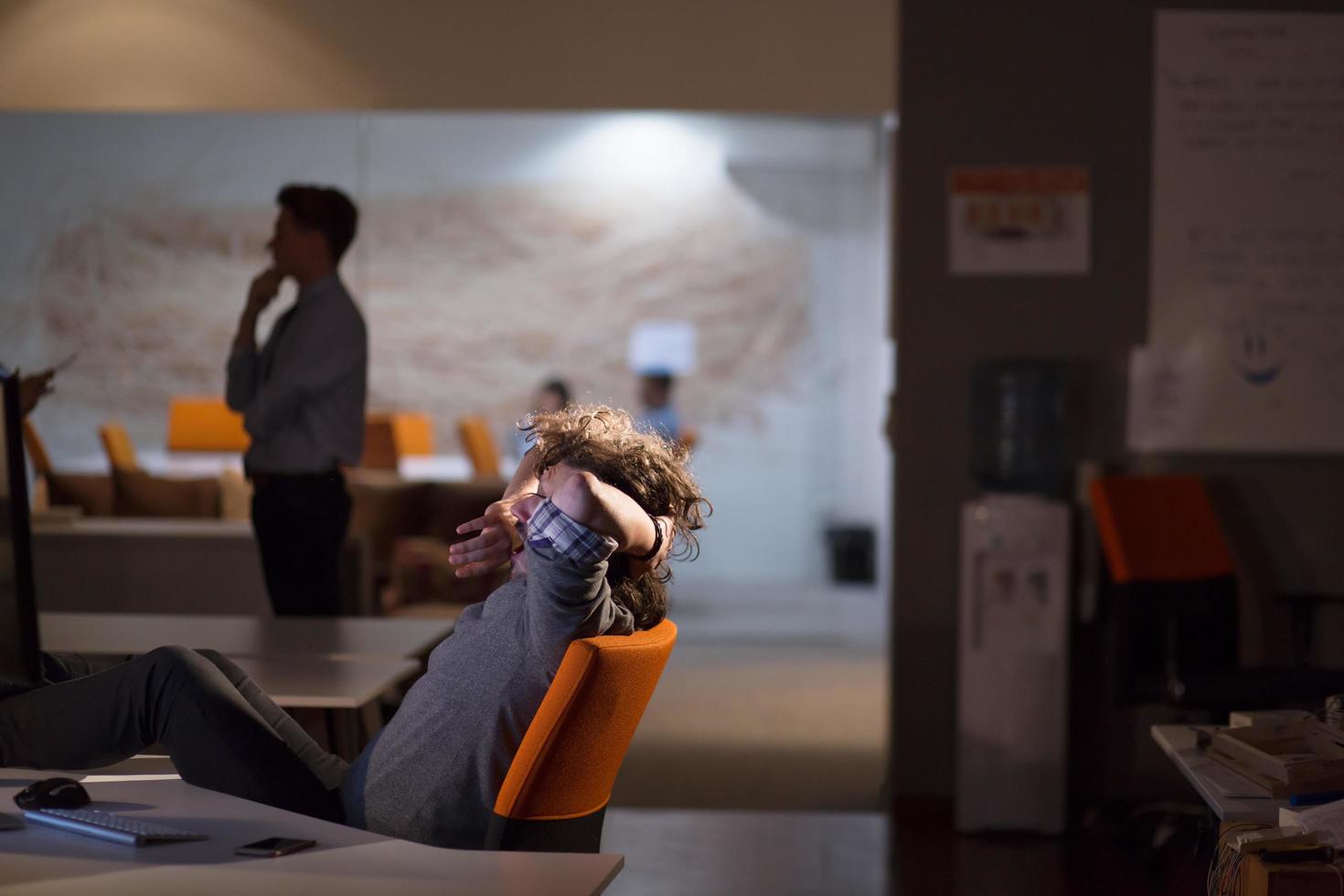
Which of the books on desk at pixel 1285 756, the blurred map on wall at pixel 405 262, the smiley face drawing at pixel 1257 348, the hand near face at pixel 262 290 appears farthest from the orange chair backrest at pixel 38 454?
the smiley face drawing at pixel 1257 348

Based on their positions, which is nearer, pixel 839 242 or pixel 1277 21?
pixel 1277 21

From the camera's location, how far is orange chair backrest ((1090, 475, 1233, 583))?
3.88m

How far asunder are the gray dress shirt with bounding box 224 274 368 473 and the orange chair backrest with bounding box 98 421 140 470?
0.56 m

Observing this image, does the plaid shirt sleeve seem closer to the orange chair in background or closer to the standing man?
the standing man

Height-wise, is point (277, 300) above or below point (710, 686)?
above

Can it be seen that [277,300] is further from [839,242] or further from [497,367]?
[497,367]

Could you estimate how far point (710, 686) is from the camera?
20.0ft

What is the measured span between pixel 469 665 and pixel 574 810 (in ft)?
0.86

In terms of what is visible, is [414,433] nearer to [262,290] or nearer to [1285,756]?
[262,290]

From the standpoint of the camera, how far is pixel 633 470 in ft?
6.51

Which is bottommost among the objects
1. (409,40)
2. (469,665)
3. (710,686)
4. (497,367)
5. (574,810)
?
(710,686)

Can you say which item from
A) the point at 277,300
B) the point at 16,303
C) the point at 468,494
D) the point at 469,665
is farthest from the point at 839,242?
the point at 469,665

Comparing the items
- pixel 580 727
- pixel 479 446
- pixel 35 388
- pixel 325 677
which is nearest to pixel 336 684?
pixel 325 677

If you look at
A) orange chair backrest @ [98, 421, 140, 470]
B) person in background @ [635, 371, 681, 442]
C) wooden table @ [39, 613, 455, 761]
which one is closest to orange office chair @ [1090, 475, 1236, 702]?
wooden table @ [39, 613, 455, 761]
